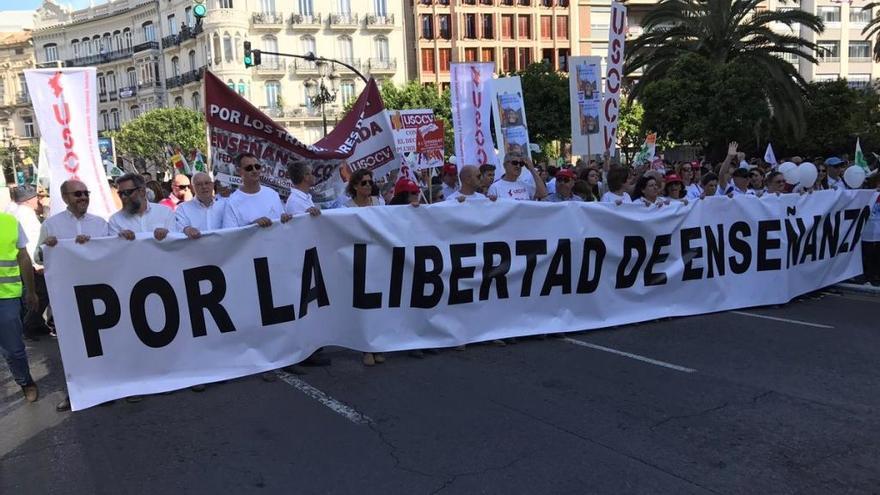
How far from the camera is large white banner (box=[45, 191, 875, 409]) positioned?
17.6 ft

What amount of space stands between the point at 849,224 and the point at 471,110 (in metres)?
6.09

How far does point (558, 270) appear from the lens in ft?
22.9

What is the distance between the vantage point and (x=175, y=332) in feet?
18.1

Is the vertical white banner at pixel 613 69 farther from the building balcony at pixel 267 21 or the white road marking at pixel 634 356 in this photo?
the building balcony at pixel 267 21

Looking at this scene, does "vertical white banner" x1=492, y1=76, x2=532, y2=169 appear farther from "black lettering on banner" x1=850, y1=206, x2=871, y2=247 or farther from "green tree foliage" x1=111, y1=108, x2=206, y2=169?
"green tree foliage" x1=111, y1=108, x2=206, y2=169

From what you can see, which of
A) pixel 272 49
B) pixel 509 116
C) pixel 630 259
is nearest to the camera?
pixel 630 259

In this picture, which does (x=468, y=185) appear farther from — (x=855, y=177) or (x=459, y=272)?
(x=855, y=177)

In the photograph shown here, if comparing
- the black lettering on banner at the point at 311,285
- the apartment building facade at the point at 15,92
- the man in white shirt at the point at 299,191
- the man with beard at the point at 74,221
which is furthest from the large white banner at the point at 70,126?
the apartment building facade at the point at 15,92

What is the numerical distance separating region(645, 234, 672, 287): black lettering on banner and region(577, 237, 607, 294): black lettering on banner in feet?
2.02

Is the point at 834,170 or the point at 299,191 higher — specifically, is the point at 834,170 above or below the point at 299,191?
below

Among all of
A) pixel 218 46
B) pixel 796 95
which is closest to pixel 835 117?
pixel 796 95

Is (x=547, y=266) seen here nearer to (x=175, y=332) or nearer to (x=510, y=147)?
(x=175, y=332)

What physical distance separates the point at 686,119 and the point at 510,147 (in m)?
16.5

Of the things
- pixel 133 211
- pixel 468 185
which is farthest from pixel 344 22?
pixel 133 211
